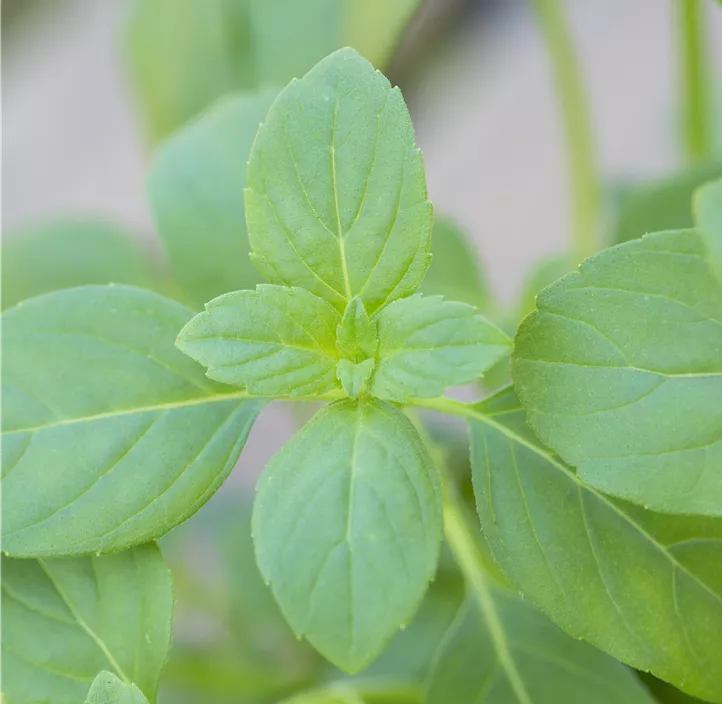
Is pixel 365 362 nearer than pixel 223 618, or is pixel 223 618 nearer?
pixel 365 362

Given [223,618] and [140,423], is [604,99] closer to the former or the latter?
[223,618]

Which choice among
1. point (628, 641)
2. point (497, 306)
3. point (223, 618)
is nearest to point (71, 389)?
point (628, 641)

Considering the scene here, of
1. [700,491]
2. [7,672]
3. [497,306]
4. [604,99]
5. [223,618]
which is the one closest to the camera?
[700,491]

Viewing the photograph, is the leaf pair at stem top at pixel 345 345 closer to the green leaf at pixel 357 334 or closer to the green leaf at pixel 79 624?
the green leaf at pixel 357 334

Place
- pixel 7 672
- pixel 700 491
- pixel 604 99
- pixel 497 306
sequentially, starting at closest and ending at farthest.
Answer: pixel 700 491 < pixel 7 672 < pixel 497 306 < pixel 604 99

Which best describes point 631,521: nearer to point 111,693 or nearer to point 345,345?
point 345,345

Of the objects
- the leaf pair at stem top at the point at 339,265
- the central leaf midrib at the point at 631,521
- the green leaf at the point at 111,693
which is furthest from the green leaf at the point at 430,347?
the green leaf at the point at 111,693
